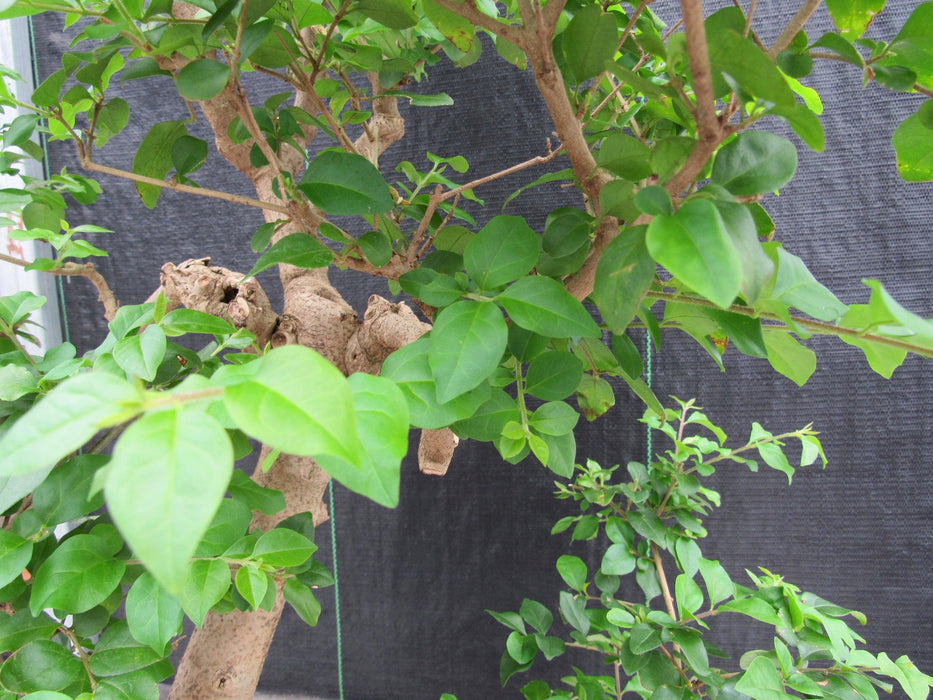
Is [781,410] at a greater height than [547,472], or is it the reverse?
[781,410]

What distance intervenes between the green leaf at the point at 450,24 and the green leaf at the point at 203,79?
0.49 ft

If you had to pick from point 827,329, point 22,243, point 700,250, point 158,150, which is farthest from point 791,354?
point 22,243

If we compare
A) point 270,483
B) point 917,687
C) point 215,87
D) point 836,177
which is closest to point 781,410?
point 836,177

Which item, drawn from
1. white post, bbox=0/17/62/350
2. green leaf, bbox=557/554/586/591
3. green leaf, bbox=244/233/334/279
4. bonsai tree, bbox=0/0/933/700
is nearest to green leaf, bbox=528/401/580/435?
bonsai tree, bbox=0/0/933/700

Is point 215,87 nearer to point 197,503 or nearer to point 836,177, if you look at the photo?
point 197,503

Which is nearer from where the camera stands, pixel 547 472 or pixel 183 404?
pixel 183 404

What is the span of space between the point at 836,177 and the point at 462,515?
35.5 inches

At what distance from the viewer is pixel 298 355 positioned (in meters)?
0.21

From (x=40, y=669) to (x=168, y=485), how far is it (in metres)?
0.34

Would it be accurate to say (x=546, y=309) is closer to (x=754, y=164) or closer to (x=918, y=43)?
(x=754, y=164)

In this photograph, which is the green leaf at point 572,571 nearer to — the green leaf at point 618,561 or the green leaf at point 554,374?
the green leaf at point 618,561

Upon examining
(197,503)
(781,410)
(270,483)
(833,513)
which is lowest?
(833,513)

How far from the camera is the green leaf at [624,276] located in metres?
0.30

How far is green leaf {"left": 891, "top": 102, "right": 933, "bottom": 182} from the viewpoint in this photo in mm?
397
